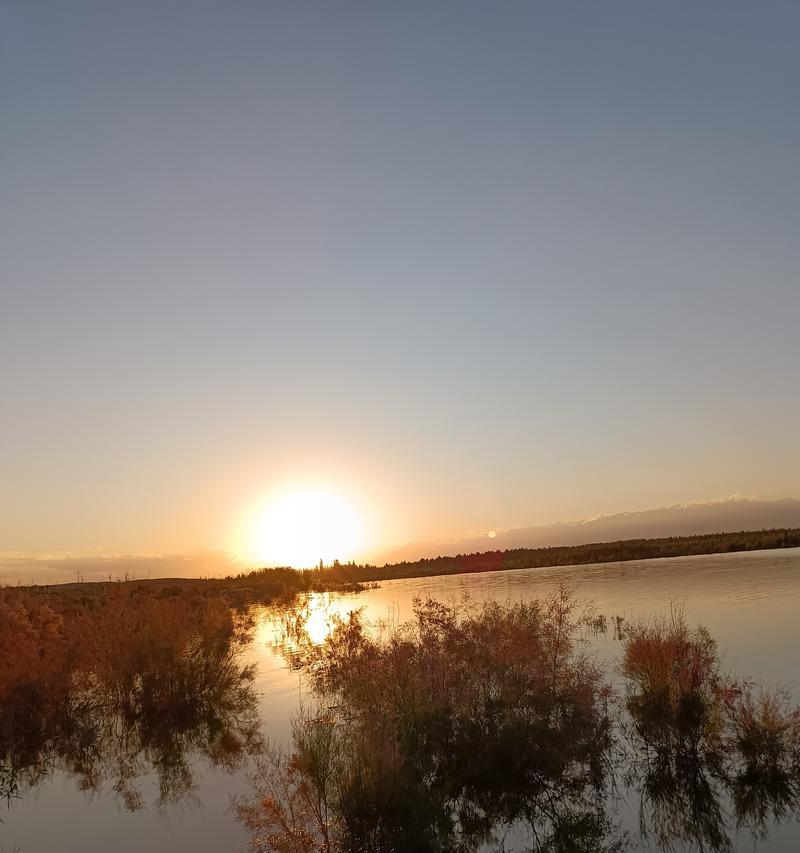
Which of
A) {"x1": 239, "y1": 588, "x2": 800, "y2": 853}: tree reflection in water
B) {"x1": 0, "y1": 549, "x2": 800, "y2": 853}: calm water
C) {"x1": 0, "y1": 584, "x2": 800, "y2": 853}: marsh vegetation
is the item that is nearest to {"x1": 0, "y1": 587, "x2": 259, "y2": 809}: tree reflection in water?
{"x1": 0, "y1": 584, "x2": 800, "y2": 853}: marsh vegetation

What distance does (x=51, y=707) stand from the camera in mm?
16406

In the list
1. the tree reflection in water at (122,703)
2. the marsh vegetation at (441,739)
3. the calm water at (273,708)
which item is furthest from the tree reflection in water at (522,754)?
the tree reflection in water at (122,703)

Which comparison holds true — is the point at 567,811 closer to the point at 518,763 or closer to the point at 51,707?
the point at 518,763

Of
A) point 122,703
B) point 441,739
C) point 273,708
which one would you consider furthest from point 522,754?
point 122,703

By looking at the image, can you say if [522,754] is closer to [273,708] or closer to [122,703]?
[273,708]

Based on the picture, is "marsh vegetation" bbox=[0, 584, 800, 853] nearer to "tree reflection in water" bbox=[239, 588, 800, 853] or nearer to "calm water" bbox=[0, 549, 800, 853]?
"tree reflection in water" bbox=[239, 588, 800, 853]

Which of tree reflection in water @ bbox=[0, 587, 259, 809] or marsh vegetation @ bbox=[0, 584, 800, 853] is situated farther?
tree reflection in water @ bbox=[0, 587, 259, 809]

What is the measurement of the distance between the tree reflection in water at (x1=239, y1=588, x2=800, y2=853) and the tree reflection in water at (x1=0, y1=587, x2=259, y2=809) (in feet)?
7.94

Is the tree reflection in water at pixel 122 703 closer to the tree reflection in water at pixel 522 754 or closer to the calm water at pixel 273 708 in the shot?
the calm water at pixel 273 708

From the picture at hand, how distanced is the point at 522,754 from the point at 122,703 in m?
10.9

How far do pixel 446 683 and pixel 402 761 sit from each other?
2.98 meters

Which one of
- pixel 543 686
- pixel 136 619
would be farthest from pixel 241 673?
pixel 543 686

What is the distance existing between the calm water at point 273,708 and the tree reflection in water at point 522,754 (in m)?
0.65

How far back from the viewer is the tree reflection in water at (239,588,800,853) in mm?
8867
